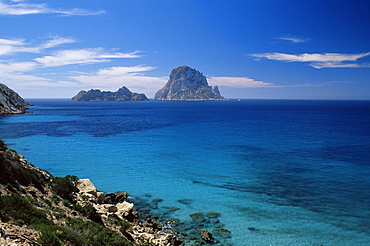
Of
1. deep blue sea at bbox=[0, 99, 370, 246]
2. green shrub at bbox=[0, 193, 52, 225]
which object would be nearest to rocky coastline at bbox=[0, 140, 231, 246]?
green shrub at bbox=[0, 193, 52, 225]

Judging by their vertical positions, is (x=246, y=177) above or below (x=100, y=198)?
below

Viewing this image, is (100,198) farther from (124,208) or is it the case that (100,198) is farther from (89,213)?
(89,213)

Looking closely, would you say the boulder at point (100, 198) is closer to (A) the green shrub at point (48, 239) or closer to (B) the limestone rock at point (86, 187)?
(B) the limestone rock at point (86, 187)

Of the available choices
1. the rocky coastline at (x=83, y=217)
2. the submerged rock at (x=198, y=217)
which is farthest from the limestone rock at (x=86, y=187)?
the submerged rock at (x=198, y=217)

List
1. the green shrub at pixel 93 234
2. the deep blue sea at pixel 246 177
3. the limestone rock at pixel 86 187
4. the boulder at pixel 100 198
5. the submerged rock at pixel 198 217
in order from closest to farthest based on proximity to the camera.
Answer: the green shrub at pixel 93 234
the deep blue sea at pixel 246 177
the submerged rock at pixel 198 217
the boulder at pixel 100 198
the limestone rock at pixel 86 187

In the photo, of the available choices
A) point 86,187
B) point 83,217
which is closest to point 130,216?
point 83,217

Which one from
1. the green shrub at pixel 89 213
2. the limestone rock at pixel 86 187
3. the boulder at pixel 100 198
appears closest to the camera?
the green shrub at pixel 89 213

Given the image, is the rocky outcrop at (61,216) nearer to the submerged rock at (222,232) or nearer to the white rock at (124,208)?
the white rock at (124,208)

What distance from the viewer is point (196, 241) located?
19.0 meters

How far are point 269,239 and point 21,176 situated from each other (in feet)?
74.0

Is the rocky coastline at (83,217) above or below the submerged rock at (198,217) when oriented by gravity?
above

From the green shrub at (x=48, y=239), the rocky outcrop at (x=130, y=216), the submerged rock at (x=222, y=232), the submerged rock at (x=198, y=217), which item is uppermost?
the green shrub at (x=48, y=239)

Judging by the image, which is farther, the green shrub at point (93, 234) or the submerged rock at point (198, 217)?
the submerged rock at point (198, 217)

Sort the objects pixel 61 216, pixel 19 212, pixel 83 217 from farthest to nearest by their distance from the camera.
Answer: pixel 83 217, pixel 61 216, pixel 19 212
